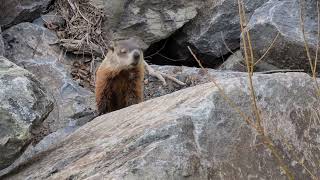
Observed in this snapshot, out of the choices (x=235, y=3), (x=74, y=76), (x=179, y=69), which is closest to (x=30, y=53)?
(x=74, y=76)

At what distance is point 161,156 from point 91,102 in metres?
3.74

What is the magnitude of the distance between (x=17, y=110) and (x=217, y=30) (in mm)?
4601

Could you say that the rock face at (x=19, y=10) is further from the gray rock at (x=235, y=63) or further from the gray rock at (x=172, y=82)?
the gray rock at (x=235, y=63)

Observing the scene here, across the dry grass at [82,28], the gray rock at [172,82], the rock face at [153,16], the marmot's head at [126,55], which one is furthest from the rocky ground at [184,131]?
the rock face at [153,16]

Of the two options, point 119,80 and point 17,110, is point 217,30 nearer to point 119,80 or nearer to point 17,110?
point 119,80

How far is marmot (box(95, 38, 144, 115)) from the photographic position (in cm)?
719

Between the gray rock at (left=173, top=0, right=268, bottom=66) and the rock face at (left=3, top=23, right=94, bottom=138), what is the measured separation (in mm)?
1500

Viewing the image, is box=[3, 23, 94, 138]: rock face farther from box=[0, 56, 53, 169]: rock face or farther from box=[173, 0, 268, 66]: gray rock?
box=[0, 56, 53, 169]: rock face

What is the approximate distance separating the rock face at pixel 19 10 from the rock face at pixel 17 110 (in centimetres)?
364

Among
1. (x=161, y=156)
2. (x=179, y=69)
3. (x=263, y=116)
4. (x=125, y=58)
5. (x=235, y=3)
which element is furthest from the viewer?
(x=235, y=3)

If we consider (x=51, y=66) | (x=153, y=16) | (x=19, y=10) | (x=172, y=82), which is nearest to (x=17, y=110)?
(x=172, y=82)

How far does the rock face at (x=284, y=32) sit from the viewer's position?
280 inches

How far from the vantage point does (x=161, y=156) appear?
3.95 m

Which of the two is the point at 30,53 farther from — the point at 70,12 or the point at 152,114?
the point at 152,114
